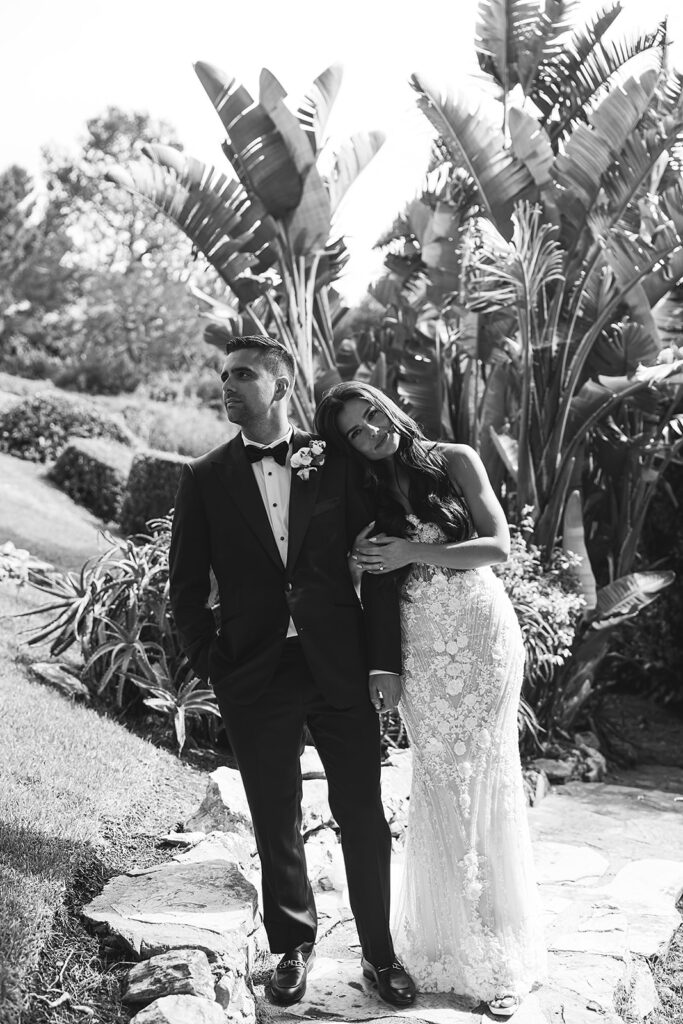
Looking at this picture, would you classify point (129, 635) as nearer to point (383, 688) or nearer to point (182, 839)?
point (182, 839)

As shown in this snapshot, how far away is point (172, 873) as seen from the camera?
12.2ft

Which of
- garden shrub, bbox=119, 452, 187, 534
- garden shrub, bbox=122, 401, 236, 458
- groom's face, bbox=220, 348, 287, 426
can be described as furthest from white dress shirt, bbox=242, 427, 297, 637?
garden shrub, bbox=122, 401, 236, 458

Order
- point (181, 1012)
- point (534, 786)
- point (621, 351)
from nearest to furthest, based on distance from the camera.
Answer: point (181, 1012), point (534, 786), point (621, 351)

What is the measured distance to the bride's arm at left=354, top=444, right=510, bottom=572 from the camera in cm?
325

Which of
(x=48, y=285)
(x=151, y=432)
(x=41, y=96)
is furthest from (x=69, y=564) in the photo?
(x=41, y=96)

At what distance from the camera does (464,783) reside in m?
3.40

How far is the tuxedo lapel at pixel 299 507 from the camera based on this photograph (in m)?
3.20

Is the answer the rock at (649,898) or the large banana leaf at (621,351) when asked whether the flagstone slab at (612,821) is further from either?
the large banana leaf at (621,351)

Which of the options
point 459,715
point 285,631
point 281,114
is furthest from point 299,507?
point 281,114

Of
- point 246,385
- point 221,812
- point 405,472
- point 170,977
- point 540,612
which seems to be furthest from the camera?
point 540,612

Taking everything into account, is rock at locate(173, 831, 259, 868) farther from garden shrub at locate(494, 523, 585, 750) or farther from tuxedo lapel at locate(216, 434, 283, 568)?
garden shrub at locate(494, 523, 585, 750)

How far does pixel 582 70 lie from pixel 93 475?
8.04m

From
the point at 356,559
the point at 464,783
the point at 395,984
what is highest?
the point at 356,559

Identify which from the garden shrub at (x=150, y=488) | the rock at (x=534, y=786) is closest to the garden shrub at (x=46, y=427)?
the garden shrub at (x=150, y=488)
